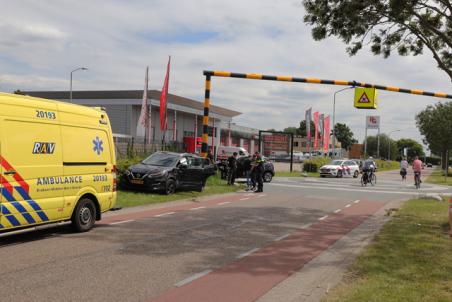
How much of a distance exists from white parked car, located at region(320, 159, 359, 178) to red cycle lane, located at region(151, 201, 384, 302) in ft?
90.5

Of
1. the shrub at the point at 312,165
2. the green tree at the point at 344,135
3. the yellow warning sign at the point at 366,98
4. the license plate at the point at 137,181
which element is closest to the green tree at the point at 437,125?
the shrub at the point at 312,165

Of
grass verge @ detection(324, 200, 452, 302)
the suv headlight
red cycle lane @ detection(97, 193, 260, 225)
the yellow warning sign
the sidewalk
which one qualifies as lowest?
the sidewalk

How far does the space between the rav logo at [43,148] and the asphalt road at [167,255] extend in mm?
1579

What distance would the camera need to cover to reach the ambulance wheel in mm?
9625

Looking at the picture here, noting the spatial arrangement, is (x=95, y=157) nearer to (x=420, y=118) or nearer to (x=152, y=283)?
(x=152, y=283)

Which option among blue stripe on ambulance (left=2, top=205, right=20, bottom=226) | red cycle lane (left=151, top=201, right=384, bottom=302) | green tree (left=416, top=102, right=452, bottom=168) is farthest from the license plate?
green tree (left=416, top=102, right=452, bottom=168)

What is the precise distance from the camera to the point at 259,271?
23.6 feet

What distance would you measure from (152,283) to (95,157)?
178 inches

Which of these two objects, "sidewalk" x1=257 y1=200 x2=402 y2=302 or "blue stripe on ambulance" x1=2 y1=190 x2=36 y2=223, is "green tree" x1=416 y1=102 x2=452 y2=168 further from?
"blue stripe on ambulance" x1=2 y1=190 x2=36 y2=223

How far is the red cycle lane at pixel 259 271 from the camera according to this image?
588 cm

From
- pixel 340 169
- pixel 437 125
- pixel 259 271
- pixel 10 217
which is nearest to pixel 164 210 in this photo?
pixel 10 217

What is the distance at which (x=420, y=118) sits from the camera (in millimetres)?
62844

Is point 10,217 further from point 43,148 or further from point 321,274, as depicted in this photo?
point 321,274

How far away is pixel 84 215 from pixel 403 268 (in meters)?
6.01
